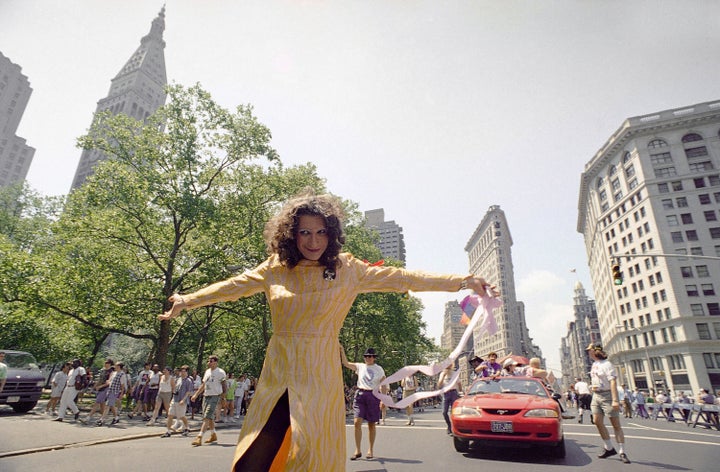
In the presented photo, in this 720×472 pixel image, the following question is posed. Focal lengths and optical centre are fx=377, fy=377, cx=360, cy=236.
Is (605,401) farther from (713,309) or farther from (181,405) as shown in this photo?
(713,309)

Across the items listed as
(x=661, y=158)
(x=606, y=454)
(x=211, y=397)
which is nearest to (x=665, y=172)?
(x=661, y=158)

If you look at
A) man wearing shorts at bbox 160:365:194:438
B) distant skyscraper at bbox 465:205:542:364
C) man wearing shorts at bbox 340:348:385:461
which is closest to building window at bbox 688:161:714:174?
distant skyscraper at bbox 465:205:542:364

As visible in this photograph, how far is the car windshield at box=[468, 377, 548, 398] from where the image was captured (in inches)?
282

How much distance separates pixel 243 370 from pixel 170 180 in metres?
18.4

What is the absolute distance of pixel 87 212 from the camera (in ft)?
59.5

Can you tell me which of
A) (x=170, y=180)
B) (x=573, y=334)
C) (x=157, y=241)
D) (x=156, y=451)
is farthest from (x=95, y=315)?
(x=573, y=334)

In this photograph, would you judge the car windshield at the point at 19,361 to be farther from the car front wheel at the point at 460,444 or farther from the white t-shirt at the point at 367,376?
the car front wheel at the point at 460,444

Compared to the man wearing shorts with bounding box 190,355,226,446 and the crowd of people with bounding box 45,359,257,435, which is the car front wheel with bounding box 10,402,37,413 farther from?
the man wearing shorts with bounding box 190,355,226,446

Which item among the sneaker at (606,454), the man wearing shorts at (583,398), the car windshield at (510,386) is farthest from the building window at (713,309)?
the car windshield at (510,386)

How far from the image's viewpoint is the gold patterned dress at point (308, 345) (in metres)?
1.98

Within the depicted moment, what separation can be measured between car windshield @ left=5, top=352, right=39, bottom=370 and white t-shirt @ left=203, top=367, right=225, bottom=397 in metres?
8.52

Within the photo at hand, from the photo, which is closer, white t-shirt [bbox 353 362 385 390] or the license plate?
the license plate

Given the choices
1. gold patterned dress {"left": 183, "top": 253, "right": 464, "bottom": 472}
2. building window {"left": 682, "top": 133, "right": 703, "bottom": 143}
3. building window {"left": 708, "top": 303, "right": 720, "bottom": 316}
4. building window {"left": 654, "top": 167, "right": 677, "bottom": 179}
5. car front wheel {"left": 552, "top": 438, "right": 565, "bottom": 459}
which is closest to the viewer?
gold patterned dress {"left": 183, "top": 253, "right": 464, "bottom": 472}

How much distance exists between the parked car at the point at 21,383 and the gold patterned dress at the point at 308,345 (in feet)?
48.5
